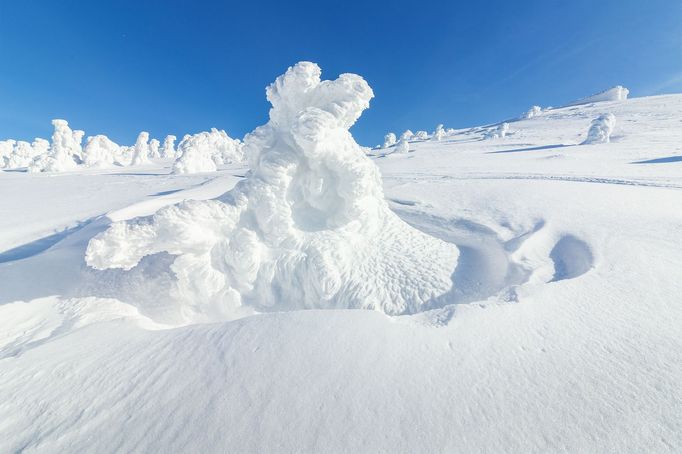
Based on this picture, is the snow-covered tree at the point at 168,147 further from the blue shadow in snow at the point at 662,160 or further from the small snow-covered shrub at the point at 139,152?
the blue shadow in snow at the point at 662,160

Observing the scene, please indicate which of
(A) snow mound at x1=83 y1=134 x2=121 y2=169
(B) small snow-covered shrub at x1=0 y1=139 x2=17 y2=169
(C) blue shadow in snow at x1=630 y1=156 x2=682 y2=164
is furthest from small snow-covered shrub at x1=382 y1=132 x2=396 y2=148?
(B) small snow-covered shrub at x1=0 y1=139 x2=17 y2=169

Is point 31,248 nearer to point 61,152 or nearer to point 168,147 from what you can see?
point 61,152

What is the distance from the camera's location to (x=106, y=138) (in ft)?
147

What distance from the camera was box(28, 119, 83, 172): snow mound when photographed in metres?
34.0

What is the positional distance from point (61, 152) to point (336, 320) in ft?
162

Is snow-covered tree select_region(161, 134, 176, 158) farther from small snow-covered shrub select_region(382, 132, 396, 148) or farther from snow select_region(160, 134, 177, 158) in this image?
small snow-covered shrub select_region(382, 132, 396, 148)

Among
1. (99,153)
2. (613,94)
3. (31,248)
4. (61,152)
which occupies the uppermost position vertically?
(613,94)

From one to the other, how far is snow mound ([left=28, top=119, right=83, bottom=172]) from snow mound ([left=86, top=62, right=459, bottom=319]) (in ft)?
143

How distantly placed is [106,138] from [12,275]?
52.2m

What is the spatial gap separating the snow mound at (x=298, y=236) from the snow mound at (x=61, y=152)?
143 feet

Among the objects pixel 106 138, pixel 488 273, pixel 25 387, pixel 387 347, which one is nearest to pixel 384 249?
pixel 488 273

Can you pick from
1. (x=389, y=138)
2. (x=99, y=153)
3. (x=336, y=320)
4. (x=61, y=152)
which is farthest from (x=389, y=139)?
(x=336, y=320)

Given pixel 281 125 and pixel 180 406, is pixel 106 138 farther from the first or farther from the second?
pixel 180 406

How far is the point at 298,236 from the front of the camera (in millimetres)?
4887
